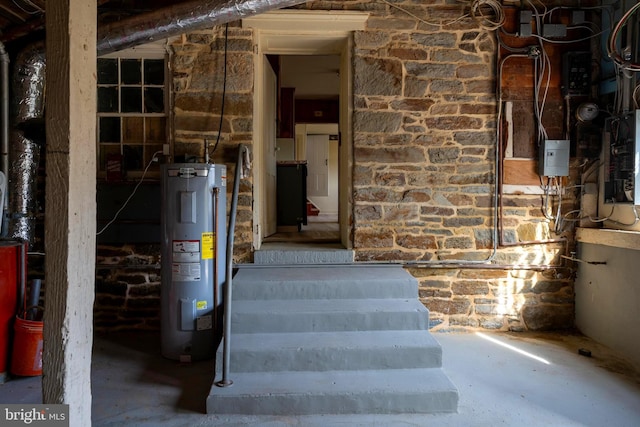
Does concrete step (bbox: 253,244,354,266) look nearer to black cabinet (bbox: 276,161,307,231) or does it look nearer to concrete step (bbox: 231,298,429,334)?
concrete step (bbox: 231,298,429,334)

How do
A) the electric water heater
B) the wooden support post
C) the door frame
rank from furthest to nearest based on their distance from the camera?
the door frame < the electric water heater < the wooden support post

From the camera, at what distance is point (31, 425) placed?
199cm

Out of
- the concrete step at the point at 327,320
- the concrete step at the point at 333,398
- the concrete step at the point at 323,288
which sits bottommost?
the concrete step at the point at 333,398

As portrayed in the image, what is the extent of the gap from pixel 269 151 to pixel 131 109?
1.48 m

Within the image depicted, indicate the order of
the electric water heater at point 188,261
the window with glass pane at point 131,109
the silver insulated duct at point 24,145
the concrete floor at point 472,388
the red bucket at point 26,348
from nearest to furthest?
the concrete floor at point 472,388
the red bucket at point 26,348
the electric water heater at point 188,261
the silver insulated duct at point 24,145
the window with glass pane at point 131,109

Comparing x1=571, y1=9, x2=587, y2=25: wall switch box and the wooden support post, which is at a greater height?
x1=571, y1=9, x2=587, y2=25: wall switch box

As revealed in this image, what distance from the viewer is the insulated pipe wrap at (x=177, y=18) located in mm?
3131

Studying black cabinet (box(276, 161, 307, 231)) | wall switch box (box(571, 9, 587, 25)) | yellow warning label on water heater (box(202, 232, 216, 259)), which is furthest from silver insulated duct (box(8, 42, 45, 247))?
wall switch box (box(571, 9, 587, 25))

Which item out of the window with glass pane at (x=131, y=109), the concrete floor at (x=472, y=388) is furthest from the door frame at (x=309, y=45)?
the concrete floor at (x=472, y=388)

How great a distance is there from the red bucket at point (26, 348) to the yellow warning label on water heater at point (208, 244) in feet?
4.08

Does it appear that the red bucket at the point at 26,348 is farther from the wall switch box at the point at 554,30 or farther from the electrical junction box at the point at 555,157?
the wall switch box at the point at 554,30

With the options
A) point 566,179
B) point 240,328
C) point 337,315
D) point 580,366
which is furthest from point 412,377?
point 566,179

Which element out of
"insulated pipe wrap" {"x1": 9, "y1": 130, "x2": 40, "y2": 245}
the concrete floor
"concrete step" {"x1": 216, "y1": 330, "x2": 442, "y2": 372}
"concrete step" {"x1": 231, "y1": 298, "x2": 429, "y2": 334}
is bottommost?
the concrete floor

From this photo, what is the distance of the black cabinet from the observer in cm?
524
